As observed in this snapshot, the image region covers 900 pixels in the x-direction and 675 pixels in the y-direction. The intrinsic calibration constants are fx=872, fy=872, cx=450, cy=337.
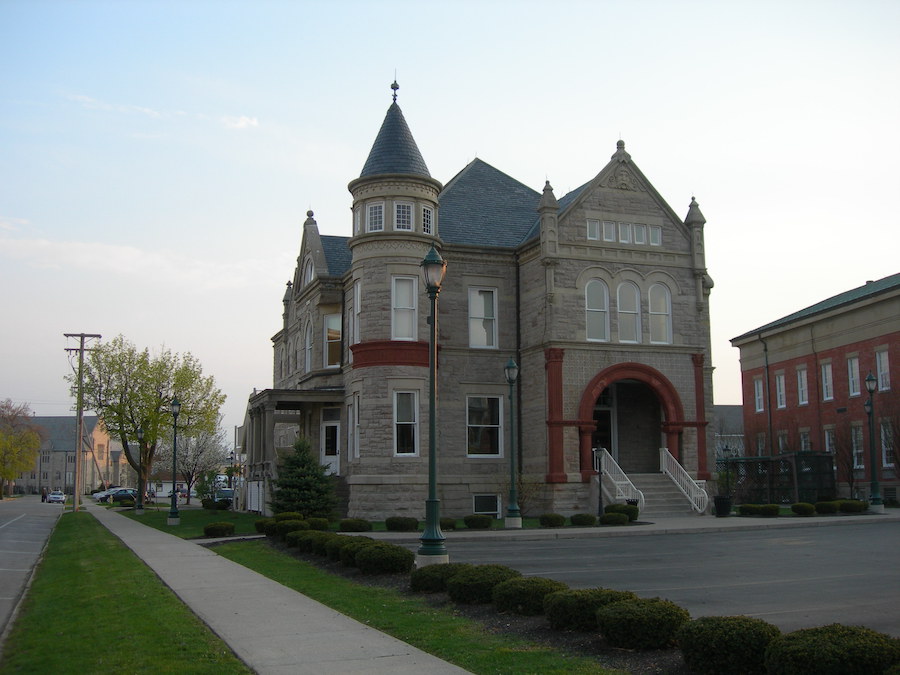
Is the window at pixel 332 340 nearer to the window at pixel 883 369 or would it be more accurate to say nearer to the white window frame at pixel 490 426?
the white window frame at pixel 490 426

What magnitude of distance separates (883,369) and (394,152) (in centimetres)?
2874

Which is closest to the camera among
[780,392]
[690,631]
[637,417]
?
[690,631]

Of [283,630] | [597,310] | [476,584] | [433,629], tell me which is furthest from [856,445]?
[283,630]

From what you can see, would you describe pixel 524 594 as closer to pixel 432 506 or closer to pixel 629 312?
pixel 432 506

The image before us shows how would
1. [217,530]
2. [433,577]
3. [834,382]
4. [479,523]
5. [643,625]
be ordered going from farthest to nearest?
[834,382] → [479,523] → [217,530] → [433,577] → [643,625]

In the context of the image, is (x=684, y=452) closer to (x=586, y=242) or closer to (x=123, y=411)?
(x=586, y=242)

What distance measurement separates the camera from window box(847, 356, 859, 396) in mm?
47672

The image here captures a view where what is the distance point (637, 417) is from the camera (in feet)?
116

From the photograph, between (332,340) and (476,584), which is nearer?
(476,584)

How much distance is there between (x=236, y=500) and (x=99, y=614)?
37228mm

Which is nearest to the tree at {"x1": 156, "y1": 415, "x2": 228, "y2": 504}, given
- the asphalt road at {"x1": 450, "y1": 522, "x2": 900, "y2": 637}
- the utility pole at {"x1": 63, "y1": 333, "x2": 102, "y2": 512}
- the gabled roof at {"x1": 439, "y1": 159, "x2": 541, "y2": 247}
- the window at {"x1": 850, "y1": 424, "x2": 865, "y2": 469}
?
the utility pole at {"x1": 63, "y1": 333, "x2": 102, "y2": 512}

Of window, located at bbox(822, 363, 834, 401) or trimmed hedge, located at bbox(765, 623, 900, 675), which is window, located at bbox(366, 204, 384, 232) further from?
window, located at bbox(822, 363, 834, 401)

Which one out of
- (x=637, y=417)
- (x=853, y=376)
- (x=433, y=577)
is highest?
(x=853, y=376)

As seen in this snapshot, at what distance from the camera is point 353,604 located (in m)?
12.6
